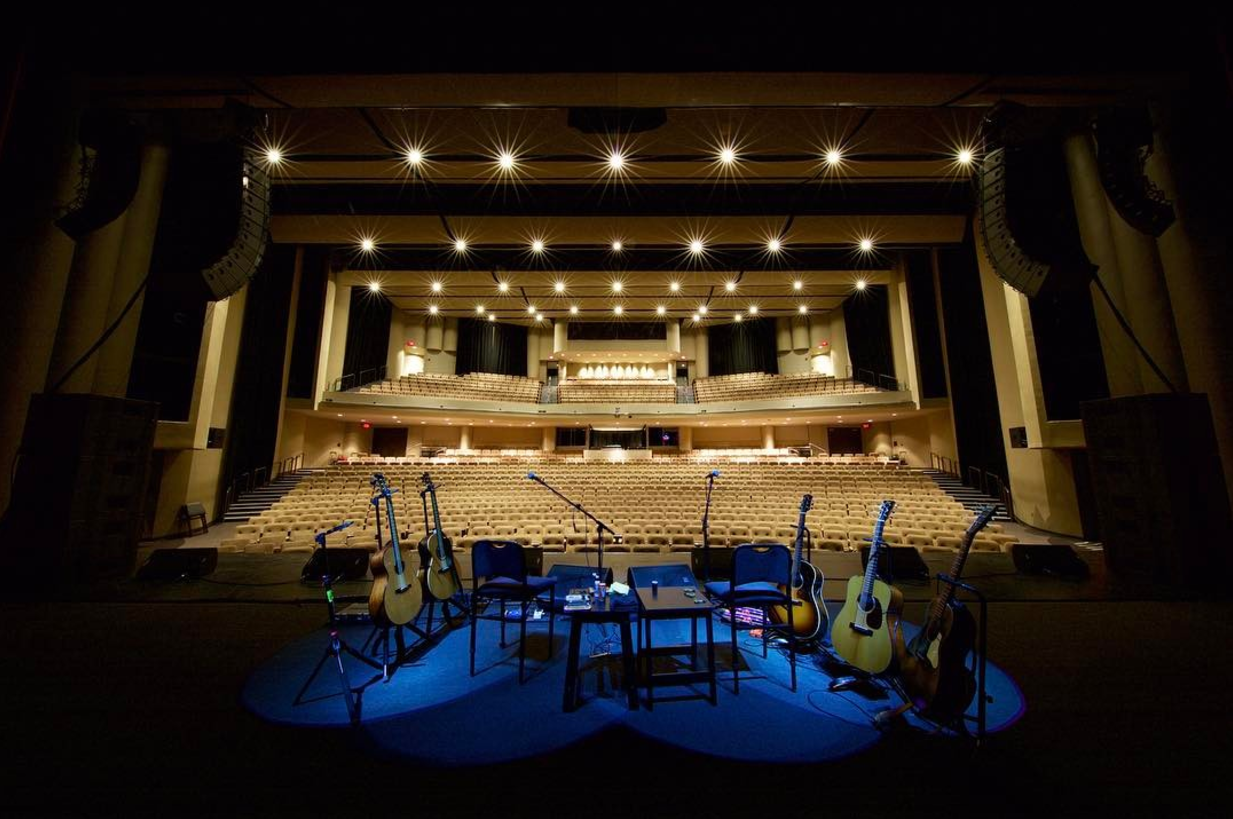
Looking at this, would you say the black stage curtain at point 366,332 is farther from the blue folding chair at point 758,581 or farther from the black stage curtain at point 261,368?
the blue folding chair at point 758,581

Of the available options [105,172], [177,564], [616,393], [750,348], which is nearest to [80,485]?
[177,564]

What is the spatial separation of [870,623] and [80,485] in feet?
24.2

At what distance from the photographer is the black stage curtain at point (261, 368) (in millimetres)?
9336

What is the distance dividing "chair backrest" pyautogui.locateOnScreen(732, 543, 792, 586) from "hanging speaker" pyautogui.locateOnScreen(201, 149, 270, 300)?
19.1 ft

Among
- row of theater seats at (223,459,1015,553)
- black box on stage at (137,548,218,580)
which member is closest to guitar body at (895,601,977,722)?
row of theater seats at (223,459,1015,553)

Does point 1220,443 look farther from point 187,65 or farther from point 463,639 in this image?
point 187,65

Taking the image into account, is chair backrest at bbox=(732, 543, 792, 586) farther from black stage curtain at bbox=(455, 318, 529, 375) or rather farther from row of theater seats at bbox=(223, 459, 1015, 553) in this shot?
black stage curtain at bbox=(455, 318, 529, 375)

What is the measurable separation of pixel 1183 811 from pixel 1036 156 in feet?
19.3

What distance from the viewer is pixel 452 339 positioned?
2067 cm

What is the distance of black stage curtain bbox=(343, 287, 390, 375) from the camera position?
15.1 metres

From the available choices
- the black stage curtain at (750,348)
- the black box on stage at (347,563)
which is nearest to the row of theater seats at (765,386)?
the black stage curtain at (750,348)

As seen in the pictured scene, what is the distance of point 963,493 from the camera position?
34.1ft

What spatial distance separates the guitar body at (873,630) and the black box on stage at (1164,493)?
4346mm

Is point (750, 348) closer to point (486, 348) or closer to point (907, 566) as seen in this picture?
point (486, 348)
